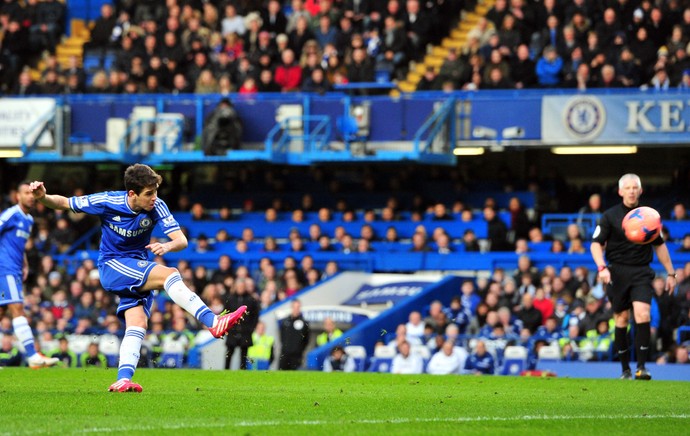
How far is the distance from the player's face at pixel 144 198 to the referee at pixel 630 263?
5.10 meters

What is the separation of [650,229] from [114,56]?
58.4 feet

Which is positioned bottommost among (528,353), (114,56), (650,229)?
(528,353)

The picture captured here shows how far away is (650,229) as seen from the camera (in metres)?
13.3

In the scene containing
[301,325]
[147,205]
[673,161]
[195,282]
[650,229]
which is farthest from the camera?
[673,161]

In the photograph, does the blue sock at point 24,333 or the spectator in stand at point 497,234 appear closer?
the blue sock at point 24,333

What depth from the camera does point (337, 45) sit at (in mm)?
26547

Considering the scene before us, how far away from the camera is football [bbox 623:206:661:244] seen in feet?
43.5

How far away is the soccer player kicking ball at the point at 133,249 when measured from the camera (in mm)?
10125

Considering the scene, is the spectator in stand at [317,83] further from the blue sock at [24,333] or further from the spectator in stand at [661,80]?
the blue sock at [24,333]

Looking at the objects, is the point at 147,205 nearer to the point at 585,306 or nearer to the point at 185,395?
the point at 185,395

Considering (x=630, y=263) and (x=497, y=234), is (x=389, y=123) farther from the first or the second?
(x=630, y=263)

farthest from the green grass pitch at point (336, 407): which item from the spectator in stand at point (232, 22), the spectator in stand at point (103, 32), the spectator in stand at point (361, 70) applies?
the spectator in stand at point (103, 32)

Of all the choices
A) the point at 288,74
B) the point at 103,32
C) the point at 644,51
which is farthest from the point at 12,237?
the point at 103,32

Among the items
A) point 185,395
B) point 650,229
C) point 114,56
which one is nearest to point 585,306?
point 650,229
